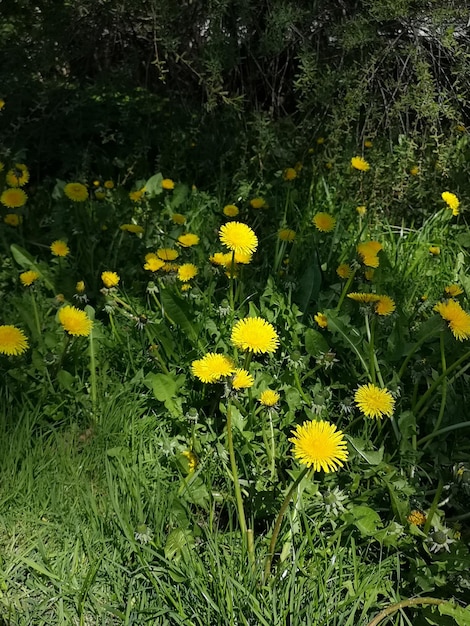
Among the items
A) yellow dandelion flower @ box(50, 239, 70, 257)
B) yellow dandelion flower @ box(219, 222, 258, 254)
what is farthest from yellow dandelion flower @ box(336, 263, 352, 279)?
yellow dandelion flower @ box(50, 239, 70, 257)

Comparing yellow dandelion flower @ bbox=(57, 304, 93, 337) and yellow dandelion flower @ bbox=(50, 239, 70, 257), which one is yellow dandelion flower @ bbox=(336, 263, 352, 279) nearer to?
yellow dandelion flower @ bbox=(57, 304, 93, 337)

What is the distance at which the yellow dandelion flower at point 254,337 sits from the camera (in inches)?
56.5

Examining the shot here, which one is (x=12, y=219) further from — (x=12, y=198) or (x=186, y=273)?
(x=186, y=273)

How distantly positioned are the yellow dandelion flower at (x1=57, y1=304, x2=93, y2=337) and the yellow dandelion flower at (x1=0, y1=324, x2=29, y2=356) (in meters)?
0.12

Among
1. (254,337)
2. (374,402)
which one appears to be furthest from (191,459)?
(374,402)

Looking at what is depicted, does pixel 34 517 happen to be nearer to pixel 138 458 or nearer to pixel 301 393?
pixel 138 458

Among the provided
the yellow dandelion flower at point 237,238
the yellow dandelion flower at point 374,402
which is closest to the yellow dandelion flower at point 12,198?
the yellow dandelion flower at point 237,238

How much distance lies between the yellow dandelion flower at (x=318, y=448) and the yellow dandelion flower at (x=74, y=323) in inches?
28.3

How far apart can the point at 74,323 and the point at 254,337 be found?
52 cm

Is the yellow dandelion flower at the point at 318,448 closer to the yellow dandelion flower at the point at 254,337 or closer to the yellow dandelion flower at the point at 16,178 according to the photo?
the yellow dandelion flower at the point at 254,337

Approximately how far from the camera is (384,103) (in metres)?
2.91

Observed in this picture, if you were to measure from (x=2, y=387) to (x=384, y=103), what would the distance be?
7.07 feet

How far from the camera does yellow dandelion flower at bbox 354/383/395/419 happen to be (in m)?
1.40

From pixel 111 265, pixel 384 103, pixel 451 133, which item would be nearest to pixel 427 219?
pixel 451 133
